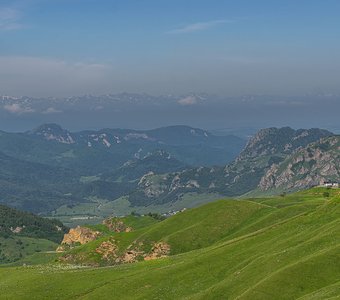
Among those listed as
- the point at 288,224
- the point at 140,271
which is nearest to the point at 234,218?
the point at 288,224

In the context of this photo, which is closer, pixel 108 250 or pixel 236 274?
pixel 236 274

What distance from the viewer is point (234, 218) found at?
6393 inches

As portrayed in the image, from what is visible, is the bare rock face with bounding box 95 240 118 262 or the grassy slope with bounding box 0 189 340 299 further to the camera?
the bare rock face with bounding box 95 240 118 262

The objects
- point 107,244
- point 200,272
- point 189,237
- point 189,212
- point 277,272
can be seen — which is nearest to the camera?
point 277,272

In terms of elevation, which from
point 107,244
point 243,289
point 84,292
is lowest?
point 107,244

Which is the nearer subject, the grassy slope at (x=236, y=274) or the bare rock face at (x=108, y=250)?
the grassy slope at (x=236, y=274)

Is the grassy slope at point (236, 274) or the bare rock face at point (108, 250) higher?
the grassy slope at point (236, 274)

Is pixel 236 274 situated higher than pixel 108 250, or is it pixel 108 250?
pixel 236 274

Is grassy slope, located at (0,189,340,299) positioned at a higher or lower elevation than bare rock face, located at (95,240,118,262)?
higher

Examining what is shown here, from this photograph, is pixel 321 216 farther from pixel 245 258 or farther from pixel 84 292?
pixel 84 292

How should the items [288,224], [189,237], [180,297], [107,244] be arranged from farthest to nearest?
[107,244]
[189,237]
[288,224]
[180,297]

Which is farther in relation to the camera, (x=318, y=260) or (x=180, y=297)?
(x=180, y=297)

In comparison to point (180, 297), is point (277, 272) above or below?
above

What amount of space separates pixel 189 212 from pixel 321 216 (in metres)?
79.8
